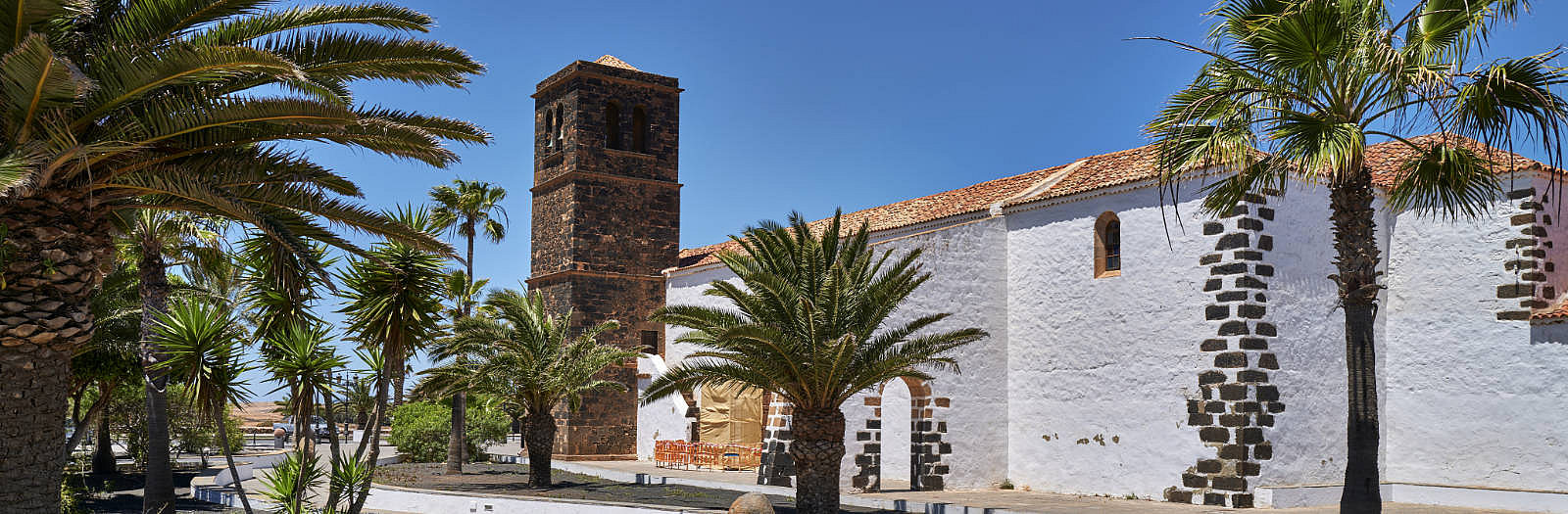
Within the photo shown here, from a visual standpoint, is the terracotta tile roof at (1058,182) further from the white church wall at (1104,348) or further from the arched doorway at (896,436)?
the arched doorway at (896,436)

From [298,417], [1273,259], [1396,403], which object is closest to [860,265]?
[1273,259]

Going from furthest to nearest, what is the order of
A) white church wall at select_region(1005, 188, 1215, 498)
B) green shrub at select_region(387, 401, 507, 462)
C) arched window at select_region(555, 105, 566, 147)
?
arched window at select_region(555, 105, 566, 147), green shrub at select_region(387, 401, 507, 462), white church wall at select_region(1005, 188, 1215, 498)

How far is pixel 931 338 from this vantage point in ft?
58.6

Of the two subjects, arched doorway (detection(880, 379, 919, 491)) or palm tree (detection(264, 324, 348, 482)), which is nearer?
palm tree (detection(264, 324, 348, 482))

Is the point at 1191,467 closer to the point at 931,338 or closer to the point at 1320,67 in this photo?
the point at 931,338

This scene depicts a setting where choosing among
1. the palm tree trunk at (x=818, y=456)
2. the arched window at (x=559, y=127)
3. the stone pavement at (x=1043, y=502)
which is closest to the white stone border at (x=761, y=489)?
the stone pavement at (x=1043, y=502)

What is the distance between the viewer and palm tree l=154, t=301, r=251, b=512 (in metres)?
12.2

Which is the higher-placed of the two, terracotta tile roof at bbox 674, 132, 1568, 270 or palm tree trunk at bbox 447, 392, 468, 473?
terracotta tile roof at bbox 674, 132, 1568, 270

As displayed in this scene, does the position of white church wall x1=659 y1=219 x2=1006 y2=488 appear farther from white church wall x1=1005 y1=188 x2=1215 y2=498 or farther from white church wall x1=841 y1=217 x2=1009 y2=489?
white church wall x1=1005 y1=188 x2=1215 y2=498

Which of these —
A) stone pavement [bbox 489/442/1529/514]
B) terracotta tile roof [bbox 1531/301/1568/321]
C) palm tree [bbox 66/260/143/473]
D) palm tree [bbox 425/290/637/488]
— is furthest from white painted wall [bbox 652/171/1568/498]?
palm tree [bbox 66/260/143/473]

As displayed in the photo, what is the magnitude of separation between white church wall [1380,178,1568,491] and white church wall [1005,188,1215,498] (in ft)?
13.7

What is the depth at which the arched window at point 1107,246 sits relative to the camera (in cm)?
2188

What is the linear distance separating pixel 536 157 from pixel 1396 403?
1001 inches

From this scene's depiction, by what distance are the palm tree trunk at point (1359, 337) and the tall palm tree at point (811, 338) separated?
7.08m
